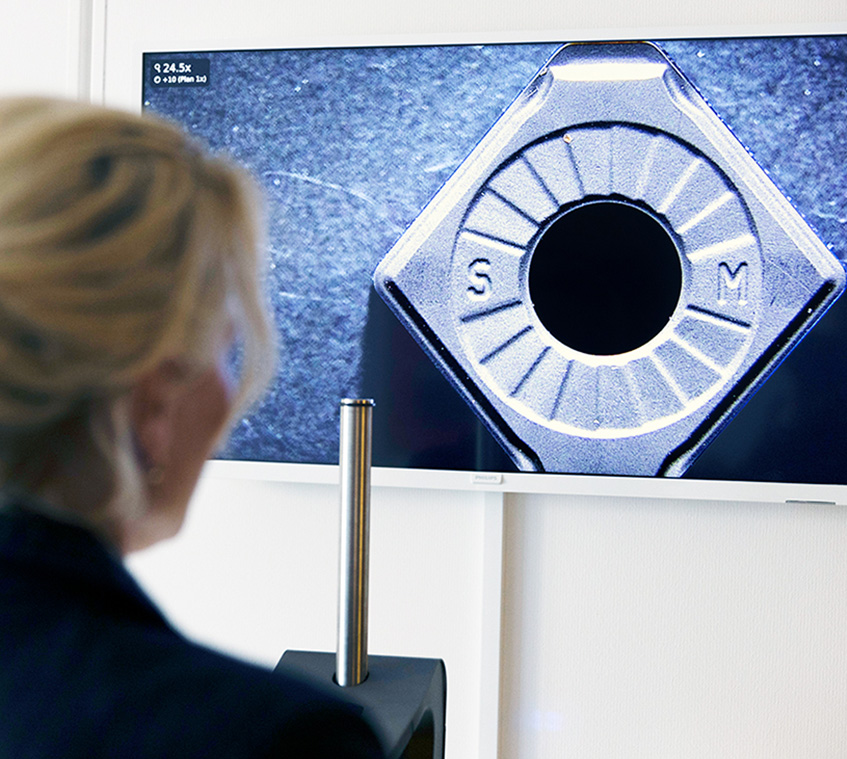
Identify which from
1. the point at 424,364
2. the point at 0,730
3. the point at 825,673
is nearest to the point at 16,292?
the point at 0,730

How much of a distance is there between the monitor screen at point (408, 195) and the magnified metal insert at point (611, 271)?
1 centimetres

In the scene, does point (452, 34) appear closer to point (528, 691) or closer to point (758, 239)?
point (758, 239)

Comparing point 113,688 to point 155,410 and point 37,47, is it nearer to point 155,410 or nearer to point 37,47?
point 155,410

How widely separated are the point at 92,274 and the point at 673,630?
1.18m

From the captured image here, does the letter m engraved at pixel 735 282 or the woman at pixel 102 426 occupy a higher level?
the letter m engraved at pixel 735 282

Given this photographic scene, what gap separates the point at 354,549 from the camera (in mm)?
819

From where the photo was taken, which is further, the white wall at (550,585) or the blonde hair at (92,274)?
the white wall at (550,585)

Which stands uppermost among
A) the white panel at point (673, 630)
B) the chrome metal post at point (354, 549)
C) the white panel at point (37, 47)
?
the white panel at point (37, 47)

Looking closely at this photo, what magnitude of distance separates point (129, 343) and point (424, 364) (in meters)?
0.93

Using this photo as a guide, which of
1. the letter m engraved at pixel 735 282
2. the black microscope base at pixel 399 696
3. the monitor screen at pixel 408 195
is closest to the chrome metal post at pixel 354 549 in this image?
the black microscope base at pixel 399 696

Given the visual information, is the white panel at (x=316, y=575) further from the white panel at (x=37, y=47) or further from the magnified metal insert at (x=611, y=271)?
the white panel at (x=37, y=47)

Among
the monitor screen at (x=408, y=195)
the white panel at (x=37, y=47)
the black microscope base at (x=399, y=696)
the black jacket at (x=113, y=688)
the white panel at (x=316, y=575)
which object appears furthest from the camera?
the white panel at (x=37, y=47)

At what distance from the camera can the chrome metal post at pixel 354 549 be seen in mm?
803

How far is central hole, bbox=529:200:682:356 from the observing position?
1297 mm
